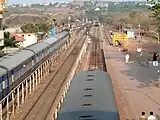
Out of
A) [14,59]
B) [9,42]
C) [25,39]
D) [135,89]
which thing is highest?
[14,59]

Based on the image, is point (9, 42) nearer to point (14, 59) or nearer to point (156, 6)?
point (14, 59)

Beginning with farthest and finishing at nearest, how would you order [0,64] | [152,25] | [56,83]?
[152,25]
[56,83]
[0,64]

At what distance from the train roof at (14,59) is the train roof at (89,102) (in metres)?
7.45

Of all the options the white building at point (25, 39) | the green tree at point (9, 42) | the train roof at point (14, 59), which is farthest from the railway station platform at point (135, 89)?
the white building at point (25, 39)

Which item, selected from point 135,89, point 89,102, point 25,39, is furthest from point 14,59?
point 25,39

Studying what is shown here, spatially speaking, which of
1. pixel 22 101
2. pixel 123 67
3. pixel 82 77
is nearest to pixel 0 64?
pixel 22 101

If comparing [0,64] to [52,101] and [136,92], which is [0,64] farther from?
[136,92]

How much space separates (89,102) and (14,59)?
1409 cm

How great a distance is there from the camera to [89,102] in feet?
44.4

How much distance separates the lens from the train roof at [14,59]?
2420 centimetres

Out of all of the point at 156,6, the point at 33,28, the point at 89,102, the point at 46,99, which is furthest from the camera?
the point at 33,28

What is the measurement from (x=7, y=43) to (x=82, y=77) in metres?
37.8

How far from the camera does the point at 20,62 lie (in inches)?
1059

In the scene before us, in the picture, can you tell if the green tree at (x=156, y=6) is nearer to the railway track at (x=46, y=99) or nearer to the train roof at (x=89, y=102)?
the railway track at (x=46, y=99)
